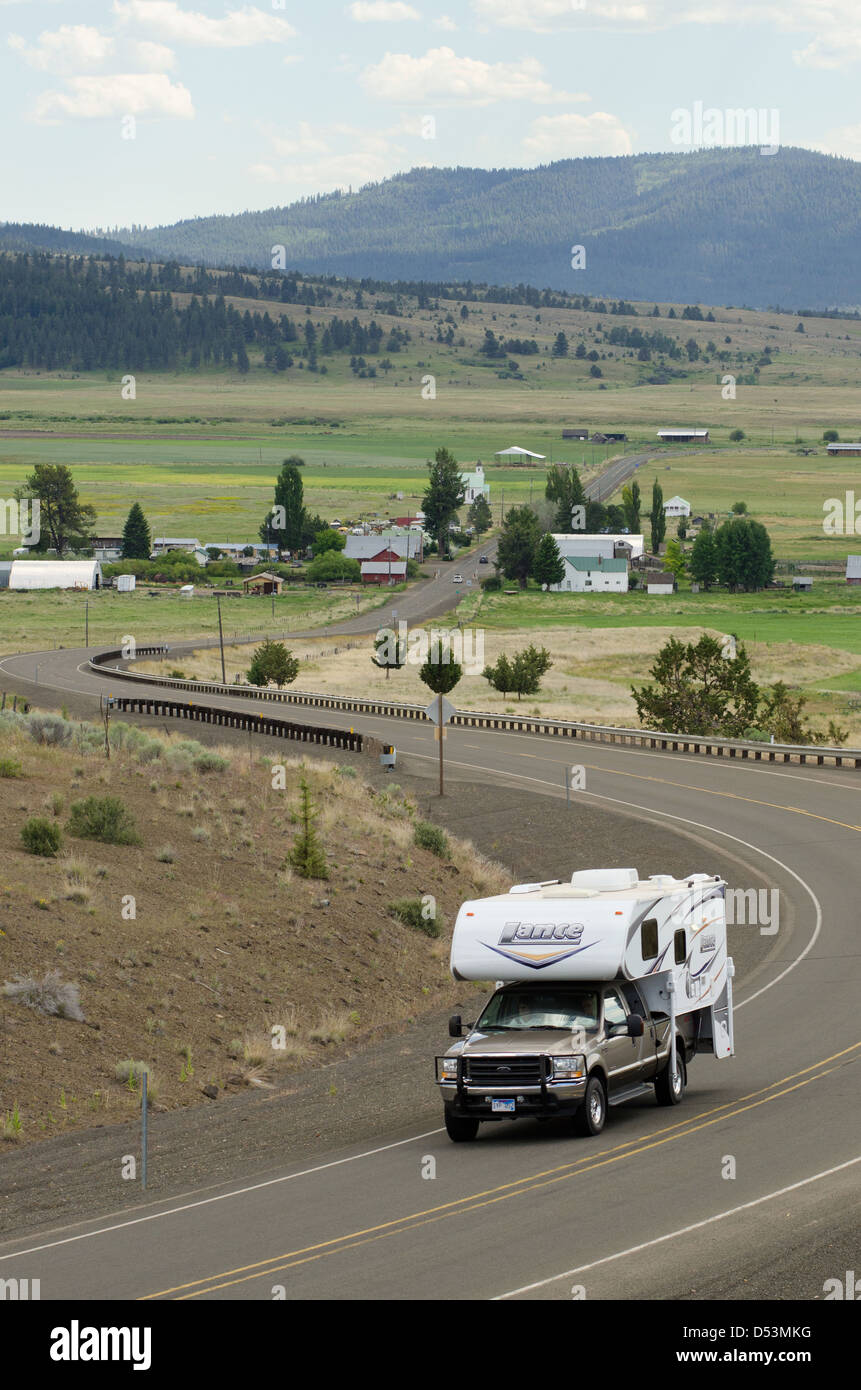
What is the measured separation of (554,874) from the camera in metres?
39.7

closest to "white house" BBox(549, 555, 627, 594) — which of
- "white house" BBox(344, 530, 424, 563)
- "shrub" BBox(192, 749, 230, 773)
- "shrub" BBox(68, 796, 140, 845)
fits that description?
"white house" BBox(344, 530, 424, 563)

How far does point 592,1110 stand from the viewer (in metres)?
18.9

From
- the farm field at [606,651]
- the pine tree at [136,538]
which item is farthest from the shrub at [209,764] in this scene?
the pine tree at [136,538]

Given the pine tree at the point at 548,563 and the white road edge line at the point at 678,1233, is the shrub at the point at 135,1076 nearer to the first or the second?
the white road edge line at the point at 678,1233

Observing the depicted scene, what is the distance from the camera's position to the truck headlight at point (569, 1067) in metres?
18.5

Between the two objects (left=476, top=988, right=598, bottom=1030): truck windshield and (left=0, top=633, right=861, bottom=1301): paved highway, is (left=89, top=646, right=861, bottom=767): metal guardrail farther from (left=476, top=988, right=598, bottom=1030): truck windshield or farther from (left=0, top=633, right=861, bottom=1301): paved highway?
(left=476, top=988, right=598, bottom=1030): truck windshield

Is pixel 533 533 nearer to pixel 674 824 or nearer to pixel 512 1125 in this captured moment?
pixel 674 824

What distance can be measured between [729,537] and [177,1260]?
142 metres

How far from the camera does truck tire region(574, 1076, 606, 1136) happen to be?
1872 centimetres

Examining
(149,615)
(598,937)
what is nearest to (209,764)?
(598,937)

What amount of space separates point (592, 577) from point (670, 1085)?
136665 mm

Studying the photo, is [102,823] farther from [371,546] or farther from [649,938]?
[371,546]

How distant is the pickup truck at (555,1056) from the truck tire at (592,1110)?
11 mm

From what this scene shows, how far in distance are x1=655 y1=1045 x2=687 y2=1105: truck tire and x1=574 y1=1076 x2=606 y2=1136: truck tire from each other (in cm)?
153
